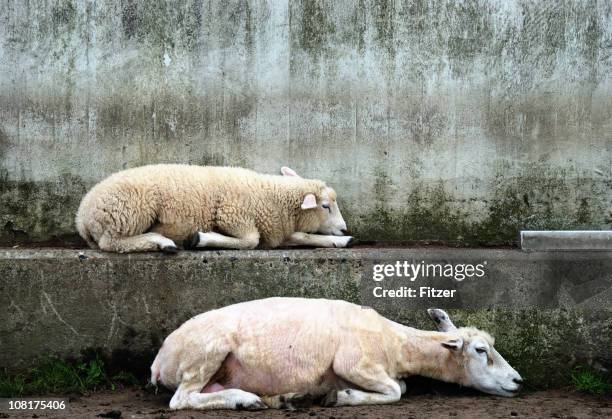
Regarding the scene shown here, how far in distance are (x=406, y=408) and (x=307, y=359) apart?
0.66m

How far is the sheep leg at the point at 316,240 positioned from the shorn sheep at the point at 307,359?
1.41 m

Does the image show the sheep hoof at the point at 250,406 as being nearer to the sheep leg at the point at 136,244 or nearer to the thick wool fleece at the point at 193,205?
the sheep leg at the point at 136,244

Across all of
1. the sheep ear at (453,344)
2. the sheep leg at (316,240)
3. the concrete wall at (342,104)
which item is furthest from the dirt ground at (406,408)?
the concrete wall at (342,104)

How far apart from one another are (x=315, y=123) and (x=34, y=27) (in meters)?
2.38

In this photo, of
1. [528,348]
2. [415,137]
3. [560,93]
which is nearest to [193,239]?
[415,137]

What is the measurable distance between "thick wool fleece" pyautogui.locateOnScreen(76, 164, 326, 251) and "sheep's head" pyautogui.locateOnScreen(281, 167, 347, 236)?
14mm

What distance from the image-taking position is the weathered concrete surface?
644 cm

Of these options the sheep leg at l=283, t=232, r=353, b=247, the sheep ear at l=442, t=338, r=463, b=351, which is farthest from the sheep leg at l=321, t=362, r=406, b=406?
the sheep leg at l=283, t=232, r=353, b=247

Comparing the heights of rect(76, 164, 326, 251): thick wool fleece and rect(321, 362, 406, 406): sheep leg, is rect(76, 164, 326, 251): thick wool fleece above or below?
above

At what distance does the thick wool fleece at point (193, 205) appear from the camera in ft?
22.3

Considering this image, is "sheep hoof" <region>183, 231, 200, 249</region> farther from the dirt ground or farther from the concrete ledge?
the concrete ledge

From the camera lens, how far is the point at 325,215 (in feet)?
24.6

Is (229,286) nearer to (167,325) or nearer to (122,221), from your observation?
(167,325)

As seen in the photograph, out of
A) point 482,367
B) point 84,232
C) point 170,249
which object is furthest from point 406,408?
point 84,232
